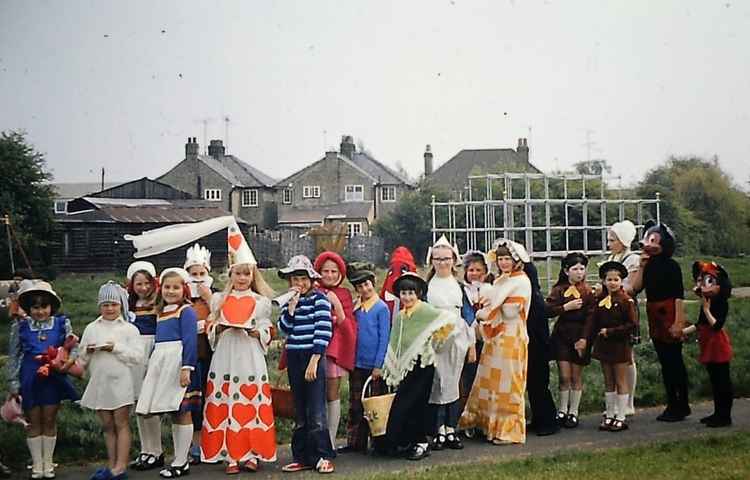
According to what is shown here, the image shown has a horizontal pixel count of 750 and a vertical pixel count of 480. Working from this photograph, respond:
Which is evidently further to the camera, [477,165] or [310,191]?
[477,165]

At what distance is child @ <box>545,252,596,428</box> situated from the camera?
21.8 feet

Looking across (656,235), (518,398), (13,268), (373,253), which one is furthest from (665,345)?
(13,268)

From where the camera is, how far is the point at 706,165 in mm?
10273

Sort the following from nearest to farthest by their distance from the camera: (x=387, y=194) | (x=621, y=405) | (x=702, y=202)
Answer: (x=621, y=405), (x=387, y=194), (x=702, y=202)

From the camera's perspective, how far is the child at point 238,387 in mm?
5516

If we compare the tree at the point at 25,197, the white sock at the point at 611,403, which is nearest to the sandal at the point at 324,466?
the white sock at the point at 611,403

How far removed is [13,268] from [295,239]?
246cm

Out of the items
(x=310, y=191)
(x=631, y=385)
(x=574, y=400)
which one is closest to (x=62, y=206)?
(x=310, y=191)

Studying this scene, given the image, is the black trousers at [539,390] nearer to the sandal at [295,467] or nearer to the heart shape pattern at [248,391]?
the sandal at [295,467]

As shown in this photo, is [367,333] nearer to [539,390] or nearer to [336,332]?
[336,332]

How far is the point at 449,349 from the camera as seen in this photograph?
6172 mm

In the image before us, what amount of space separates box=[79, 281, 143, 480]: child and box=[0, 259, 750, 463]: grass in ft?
2.81

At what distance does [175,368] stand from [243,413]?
490 mm

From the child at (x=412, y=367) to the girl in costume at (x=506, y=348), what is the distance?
1.64 ft
